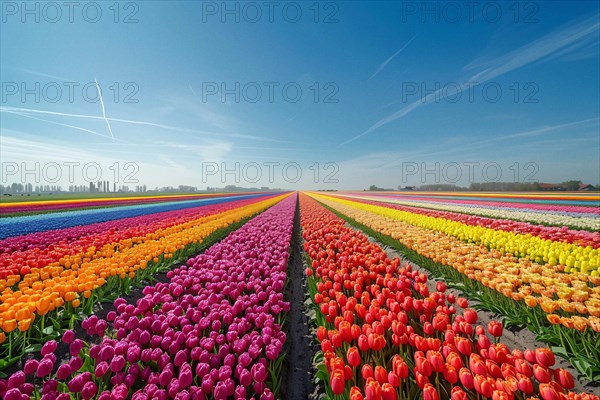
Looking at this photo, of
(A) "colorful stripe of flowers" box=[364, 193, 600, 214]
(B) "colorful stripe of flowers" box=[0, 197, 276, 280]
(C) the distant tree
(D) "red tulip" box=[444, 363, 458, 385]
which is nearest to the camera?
(D) "red tulip" box=[444, 363, 458, 385]

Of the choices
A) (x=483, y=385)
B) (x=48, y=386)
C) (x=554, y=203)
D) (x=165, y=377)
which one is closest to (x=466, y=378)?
(x=483, y=385)

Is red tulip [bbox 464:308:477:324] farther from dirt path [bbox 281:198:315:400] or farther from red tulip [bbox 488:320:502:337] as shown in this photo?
dirt path [bbox 281:198:315:400]

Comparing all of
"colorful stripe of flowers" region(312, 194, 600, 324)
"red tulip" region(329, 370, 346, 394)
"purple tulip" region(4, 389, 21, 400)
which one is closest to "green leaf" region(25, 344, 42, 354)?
"purple tulip" region(4, 389, 21, 400)

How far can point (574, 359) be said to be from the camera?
3.07 m

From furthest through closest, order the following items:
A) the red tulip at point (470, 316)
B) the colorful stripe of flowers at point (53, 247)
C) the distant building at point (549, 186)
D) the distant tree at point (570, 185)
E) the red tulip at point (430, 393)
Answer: the distant building at point (549, 186), the distant tree at point (570, 185), the colorful stripe of flowers at point (53, 247), the red tulip at point (470, 316), the red tulip at point (430, 393)

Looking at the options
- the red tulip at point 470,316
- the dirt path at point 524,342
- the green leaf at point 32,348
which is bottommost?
the dirt path at point 524,342

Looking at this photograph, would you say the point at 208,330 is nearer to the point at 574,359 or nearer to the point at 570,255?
the point at 574,359

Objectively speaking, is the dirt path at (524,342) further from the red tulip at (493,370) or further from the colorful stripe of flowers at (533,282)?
the red tulip at (493,370)

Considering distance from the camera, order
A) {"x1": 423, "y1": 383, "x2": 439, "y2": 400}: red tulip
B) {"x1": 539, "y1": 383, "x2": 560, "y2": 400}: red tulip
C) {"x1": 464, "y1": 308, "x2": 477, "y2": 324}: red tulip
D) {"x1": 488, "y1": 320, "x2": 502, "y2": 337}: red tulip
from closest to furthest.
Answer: {"x1": 539, "y1": 383, "x2": 560, "y2": 400}: red tulip → {"x1": 423, "y1": 383, "x2": 439, "y2": 400}: red tulip → {"x1": 488, "y1": 320, "x2": 502, "y2": 337}: red tulip → {"x1": 464, "y1": 308, "x2": 477, "y2": 324}: red tulip

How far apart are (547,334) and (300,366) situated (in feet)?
10.8

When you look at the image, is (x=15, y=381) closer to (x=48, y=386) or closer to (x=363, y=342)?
(x=48, y=386)

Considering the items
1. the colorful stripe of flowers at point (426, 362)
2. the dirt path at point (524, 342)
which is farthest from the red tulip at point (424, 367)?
the dirt path at point (524, 342)

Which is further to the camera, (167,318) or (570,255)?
(570,255)

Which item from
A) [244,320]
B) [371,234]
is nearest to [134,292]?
[244,320]
